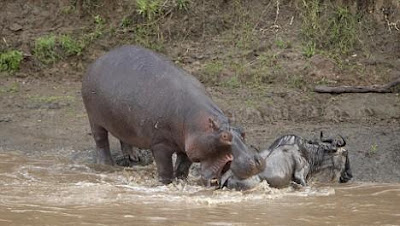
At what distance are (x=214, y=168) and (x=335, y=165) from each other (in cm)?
142

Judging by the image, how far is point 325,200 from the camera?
7.51 metres

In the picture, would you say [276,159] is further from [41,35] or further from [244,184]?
[41,35]

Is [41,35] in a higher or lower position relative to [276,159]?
higher

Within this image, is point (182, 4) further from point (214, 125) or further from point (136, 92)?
point (214, 125)

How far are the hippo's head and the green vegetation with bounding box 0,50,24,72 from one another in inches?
193

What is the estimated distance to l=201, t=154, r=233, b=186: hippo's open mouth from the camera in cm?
770

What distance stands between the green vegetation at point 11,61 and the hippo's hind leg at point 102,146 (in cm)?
311

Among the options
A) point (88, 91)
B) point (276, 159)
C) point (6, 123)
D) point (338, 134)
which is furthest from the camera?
point (6, 123)

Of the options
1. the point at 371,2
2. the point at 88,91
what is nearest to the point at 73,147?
the point at 88,91

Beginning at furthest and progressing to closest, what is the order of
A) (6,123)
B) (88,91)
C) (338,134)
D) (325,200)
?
1. (6,123)
2. (338,134)
3. (88,91)
4. (325,200)

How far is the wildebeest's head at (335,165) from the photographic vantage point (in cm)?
860

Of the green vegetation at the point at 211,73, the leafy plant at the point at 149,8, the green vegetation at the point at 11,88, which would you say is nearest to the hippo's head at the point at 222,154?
the green vegetation at the point at 211,73

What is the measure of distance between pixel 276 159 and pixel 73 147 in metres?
2.68

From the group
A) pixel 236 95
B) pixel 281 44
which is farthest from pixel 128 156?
pixel 281 44
